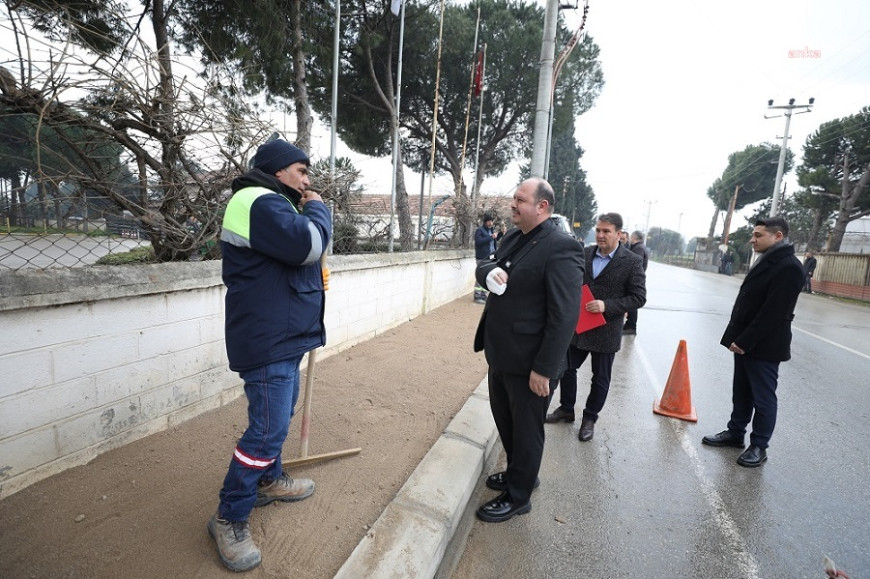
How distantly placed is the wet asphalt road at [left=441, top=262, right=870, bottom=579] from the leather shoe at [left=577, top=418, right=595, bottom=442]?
0.06 metres

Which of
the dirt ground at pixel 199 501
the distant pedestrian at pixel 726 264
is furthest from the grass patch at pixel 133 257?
the distant pedestrian at pixel 726 264

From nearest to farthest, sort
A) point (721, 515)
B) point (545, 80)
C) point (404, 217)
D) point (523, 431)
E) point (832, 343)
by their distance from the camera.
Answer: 1. point (523, 431)
2. point (721, 515)
3. point (832, 343)
4. point (545, 80)
5. point (404, 217)

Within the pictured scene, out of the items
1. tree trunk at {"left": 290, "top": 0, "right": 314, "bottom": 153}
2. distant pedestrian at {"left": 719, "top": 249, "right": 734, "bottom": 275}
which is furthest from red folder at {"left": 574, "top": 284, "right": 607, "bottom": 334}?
distant pedestrian at {"left": 719, "top": 249, "right": 734, "bottom": 275}

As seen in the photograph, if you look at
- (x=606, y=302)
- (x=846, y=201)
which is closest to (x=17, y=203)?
(x=606, y=302)

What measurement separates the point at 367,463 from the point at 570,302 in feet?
5.58

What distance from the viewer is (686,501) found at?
8.99ft

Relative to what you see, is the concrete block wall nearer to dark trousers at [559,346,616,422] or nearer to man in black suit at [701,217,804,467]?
dark trousers at [559,346,616,422]

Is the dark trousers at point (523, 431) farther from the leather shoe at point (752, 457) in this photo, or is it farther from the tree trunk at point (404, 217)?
the tree trunk at point (404, 217)

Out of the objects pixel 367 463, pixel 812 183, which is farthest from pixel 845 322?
pixel 812 183

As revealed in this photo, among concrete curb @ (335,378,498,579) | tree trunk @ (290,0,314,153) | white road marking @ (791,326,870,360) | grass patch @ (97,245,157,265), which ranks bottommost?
white road marking @ (791,326,870,360)

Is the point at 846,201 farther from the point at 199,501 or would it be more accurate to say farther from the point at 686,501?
the point at 199,501

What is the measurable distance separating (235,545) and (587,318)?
2.86 m

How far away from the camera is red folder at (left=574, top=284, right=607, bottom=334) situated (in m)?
3.42

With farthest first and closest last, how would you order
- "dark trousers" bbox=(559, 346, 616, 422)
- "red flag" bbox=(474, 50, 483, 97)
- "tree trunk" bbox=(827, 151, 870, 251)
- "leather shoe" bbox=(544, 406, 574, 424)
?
"tree trunk" bbox=(827, 151, 870, 251) → "red flag" bbox=(474, 50, 483, 97) → "leather shoe" bbox=(544, 406, 574, 424) → "dark trousers" bbox=(559, 346, 616, 422)
